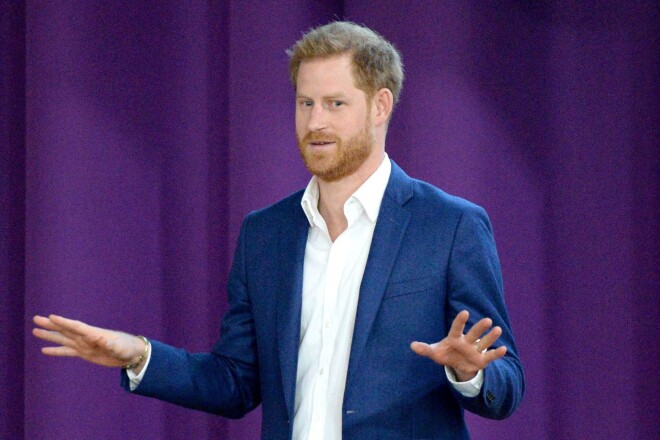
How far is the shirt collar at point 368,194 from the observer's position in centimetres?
200

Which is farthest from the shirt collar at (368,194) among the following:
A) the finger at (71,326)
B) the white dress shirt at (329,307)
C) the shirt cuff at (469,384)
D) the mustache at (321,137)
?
the finger at (71,326)

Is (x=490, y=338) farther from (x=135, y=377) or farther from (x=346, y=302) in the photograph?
(x=135, y=377)

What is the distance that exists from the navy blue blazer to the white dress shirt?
27 mm

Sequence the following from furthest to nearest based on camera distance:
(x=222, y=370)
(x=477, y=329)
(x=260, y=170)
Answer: (x=260, y=170) → (x=222, y=370) → (x=477, y=329)

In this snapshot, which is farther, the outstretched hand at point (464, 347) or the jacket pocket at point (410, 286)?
the jacket pocket at point (410, 286)

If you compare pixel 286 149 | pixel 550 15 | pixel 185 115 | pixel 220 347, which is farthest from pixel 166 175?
pixel 550 15

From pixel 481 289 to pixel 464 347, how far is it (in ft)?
0.85

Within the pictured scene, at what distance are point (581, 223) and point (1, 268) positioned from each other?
1667mm

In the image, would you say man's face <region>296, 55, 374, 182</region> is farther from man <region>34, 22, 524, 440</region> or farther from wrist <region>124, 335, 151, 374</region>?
wrist <region>124, 335, 151, 374</region>

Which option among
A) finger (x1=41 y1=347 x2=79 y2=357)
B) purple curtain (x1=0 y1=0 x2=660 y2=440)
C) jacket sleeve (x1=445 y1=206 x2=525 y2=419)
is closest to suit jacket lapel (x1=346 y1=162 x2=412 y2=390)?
jacket sleeve (x1=445 y1=206 x2=525 y2=419)

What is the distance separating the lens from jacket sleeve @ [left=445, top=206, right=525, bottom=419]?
1.83m

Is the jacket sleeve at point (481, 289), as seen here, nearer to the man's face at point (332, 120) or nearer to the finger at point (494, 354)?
the finger at point (494, 354)

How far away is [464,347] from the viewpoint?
1643mm

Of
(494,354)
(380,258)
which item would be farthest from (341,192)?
(494,354)
